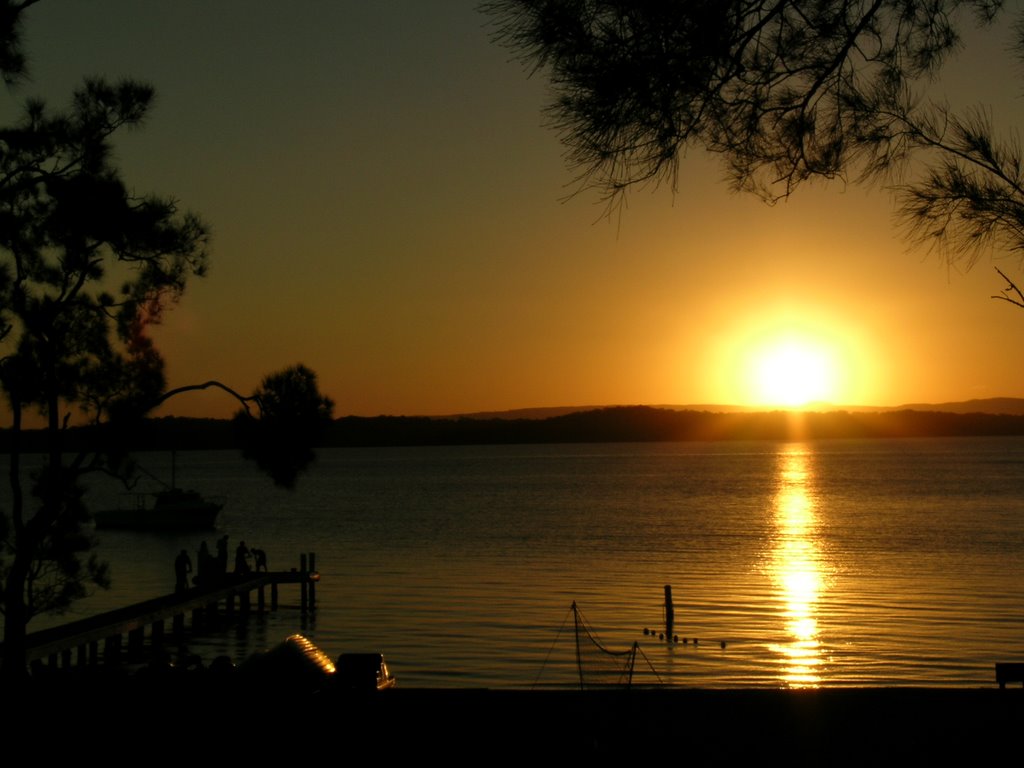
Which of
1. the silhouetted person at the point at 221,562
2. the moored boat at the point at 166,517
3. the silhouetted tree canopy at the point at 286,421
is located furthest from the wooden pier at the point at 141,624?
the moored boat at the point at 166,517

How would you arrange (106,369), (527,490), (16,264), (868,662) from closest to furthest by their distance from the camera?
(16,264) < (106,369) < (868,662) < (527,490)

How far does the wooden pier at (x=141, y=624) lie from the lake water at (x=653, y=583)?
0.98 m

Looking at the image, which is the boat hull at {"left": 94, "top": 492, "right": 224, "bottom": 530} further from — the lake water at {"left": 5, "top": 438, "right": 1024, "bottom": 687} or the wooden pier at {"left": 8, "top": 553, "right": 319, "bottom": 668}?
the wooden pier at {"left": 8, "top": 553, "right": 319, "bottom": 668}

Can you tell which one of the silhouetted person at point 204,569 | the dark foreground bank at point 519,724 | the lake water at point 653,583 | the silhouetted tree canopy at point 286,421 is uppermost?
the silhouetted tree canopy at point 286,421

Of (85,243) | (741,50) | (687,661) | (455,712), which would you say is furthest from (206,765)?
(687,661)

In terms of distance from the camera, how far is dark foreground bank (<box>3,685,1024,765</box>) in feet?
21.5

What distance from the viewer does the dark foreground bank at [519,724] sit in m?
6.54

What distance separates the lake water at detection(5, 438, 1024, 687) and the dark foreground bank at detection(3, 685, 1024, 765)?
14.6m

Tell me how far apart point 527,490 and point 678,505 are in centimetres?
2793

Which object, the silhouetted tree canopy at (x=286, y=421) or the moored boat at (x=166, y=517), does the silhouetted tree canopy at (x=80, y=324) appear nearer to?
the silhouetted tree canopy at (x=286, y=421)

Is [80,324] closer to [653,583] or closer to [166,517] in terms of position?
[653,583]

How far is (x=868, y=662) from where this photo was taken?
24.6 metres

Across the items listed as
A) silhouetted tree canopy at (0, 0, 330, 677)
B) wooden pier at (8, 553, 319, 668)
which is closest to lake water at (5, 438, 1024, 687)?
wooden pier at (8, 553, 319, 668)

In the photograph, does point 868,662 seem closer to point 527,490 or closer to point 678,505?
point 678,505
